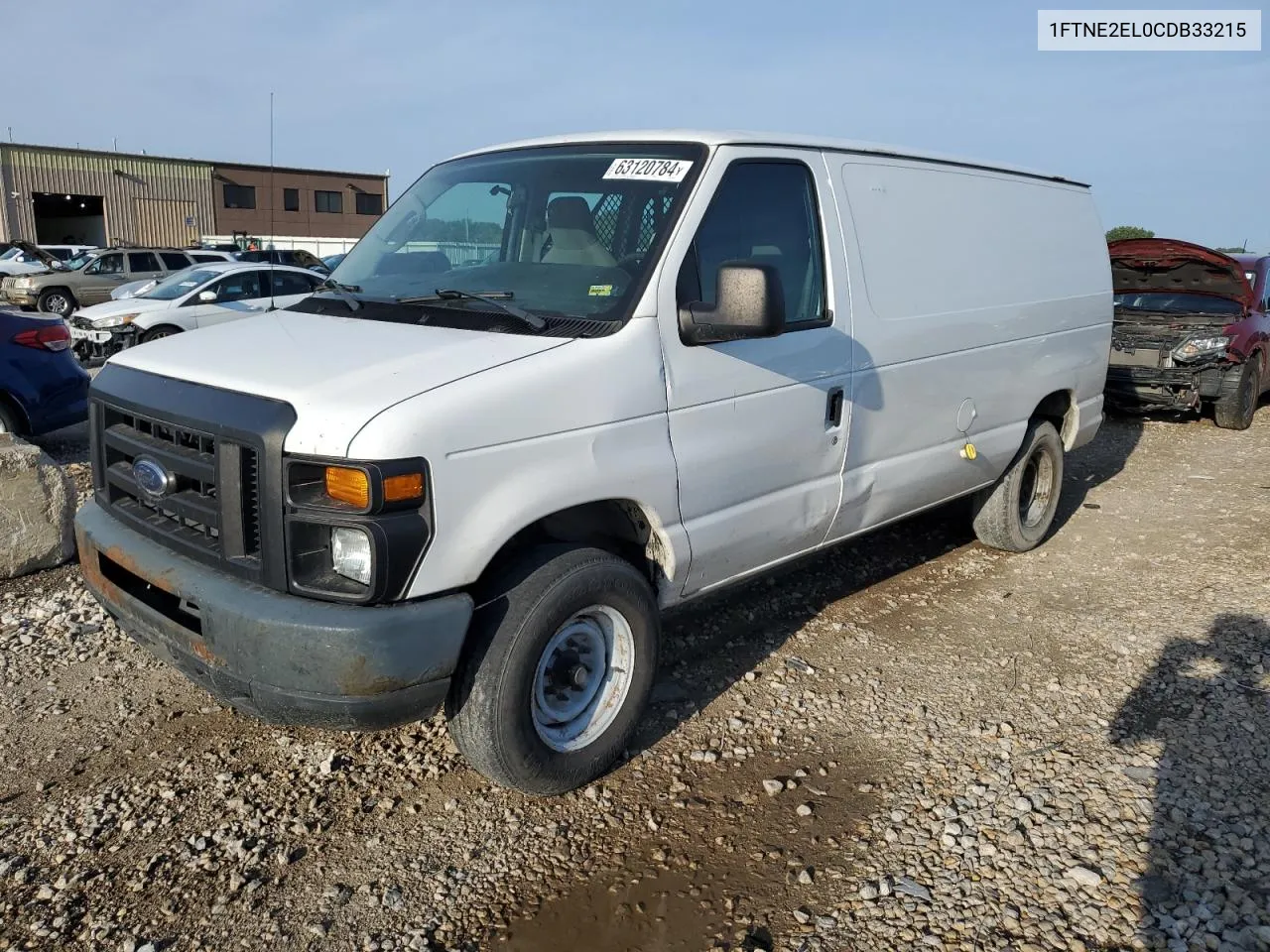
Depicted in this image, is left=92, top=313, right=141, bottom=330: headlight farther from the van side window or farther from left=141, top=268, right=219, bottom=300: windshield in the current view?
the van side window

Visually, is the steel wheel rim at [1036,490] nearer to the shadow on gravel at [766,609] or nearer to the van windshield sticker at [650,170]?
the shadow on gravel at [766,609]

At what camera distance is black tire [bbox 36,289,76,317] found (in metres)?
20.9

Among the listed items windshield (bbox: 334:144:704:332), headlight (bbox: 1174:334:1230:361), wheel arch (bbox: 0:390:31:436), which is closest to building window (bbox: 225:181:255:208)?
wheel arch (bbox: 0:390:31:436)

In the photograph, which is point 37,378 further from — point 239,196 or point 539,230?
point 239,196

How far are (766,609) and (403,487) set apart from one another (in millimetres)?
2791

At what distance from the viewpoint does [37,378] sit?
7.14 meters

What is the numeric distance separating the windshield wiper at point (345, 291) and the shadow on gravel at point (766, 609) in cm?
198

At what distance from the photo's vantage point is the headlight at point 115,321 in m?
13.7

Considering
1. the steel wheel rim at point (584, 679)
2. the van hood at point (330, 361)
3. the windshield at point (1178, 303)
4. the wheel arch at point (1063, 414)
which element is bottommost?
the steel wheel rim at point (584, 679)

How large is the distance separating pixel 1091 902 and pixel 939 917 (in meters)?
0.47

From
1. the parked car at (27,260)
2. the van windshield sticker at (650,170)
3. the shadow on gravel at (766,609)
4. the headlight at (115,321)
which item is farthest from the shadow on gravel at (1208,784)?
the parked car at (27,260)

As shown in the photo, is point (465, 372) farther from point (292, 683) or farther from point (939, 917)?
point (939, 917)

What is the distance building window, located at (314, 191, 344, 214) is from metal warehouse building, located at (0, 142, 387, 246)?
5cm

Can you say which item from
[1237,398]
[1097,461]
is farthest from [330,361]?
[1237,398]
